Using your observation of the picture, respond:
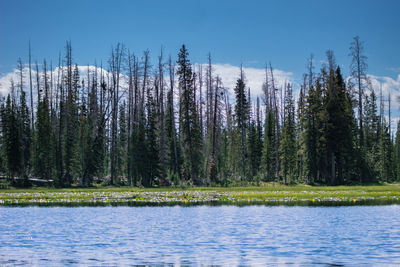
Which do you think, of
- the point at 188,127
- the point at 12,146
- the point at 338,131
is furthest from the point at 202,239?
the point at 12,146

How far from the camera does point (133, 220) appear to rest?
18.0m

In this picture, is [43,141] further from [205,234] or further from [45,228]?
[205,234]

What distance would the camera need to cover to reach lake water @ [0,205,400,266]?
32.3 ft

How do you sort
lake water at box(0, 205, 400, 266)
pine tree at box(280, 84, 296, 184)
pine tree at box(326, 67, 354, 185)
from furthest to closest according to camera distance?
pine tree at box(280, 84, 296, 184) → pine tree at box(326, 67, 354, 185) → lake water at box(0, 205, 400, 266)

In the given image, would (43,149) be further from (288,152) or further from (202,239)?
(202,239)

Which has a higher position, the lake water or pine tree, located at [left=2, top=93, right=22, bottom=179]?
pine tree, located at [left=2, top=93, right=22, bottom=179]

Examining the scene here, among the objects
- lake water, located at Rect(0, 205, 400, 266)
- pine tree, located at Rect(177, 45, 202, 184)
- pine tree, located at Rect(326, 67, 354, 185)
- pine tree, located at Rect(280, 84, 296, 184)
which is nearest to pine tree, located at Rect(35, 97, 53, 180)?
pine tree, located at Rect(177, 45, 202, 184)

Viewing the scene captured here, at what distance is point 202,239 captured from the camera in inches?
505

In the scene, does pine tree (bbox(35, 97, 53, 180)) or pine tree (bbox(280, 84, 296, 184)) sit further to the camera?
pine tree (bbox(35, 97, 53, 180))

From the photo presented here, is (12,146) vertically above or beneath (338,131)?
beneath

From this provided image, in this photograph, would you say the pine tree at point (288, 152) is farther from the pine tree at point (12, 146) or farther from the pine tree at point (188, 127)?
the pine tree at point (12, 146)

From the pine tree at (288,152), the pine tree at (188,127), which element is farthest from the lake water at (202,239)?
the pine tree at (288,152)

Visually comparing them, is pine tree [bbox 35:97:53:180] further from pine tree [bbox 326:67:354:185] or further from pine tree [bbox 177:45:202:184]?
pine tree [bbox 326:67:354:185]

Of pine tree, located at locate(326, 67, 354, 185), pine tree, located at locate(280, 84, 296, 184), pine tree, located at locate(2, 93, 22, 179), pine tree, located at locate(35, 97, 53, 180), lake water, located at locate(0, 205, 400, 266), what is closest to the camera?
lake water, located at locate(0, 205, 400, 266)
